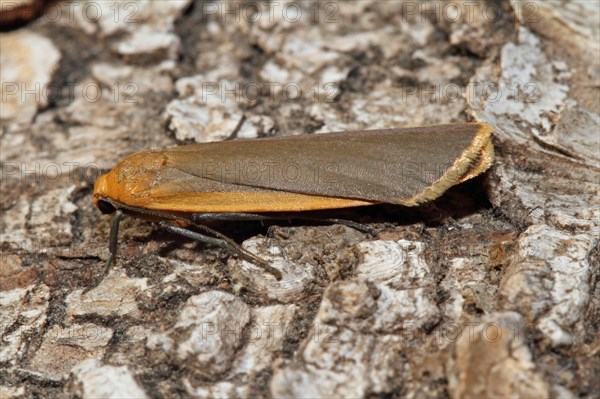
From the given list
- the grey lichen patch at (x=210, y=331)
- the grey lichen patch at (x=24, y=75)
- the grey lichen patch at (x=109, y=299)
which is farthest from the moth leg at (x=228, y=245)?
the grey lichen patch at (x=24, y=75)

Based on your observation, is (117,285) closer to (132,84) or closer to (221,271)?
(221,271)

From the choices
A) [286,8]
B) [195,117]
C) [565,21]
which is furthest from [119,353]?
[565,21]

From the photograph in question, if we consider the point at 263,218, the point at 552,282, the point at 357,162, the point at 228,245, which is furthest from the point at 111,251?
the point at 552,282

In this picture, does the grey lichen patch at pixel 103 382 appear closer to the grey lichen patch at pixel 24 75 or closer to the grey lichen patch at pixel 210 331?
the grey lichen patch at pixel 210 331

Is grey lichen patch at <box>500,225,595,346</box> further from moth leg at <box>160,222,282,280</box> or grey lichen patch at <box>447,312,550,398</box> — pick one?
moth leg at <box>160,222,282,280</box>

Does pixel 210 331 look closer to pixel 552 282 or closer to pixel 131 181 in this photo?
pixel 131 181

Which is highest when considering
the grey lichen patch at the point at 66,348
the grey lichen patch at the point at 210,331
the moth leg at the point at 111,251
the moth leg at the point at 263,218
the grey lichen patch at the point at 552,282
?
the grey lichen patch at the point at 552,282

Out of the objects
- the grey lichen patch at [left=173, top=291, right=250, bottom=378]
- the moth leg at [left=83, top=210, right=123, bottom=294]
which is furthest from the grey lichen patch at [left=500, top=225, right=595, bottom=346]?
the moth leg at [left=83, top=210, right=123, bottom=294]
